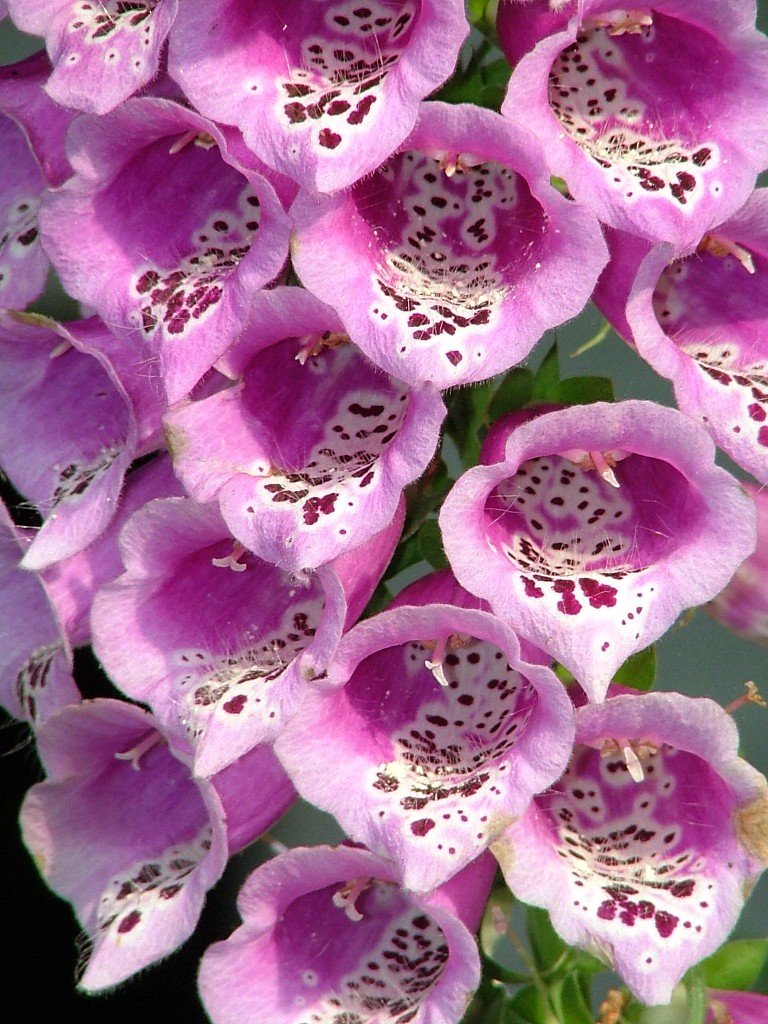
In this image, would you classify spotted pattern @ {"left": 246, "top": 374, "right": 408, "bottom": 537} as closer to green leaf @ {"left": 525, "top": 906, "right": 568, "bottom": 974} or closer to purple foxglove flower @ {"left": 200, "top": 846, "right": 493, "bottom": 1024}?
purple foxglove flower @ {"left": 200, "top": 846, "right": 493, "bottom": 1024}

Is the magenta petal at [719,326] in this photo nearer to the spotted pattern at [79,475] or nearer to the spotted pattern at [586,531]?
the spotted pattern at [586,531]

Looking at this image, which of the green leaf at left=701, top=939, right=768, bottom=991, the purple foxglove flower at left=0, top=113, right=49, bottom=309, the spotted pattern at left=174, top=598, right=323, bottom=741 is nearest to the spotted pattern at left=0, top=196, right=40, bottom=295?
the purple foxglove flower at left=0, top=113, right=49, bottom=309

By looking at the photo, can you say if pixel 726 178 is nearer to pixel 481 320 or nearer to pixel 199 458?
pixel 481 320

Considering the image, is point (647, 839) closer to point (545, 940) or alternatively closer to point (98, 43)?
point (545, 940)

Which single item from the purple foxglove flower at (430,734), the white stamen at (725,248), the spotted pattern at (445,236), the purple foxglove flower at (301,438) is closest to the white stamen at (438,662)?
the purple foxglove flower at (430,734)

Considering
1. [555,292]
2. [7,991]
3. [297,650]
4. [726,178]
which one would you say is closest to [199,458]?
[297,650]

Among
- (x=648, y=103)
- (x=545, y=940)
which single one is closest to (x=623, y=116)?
(x=648, y=103)
